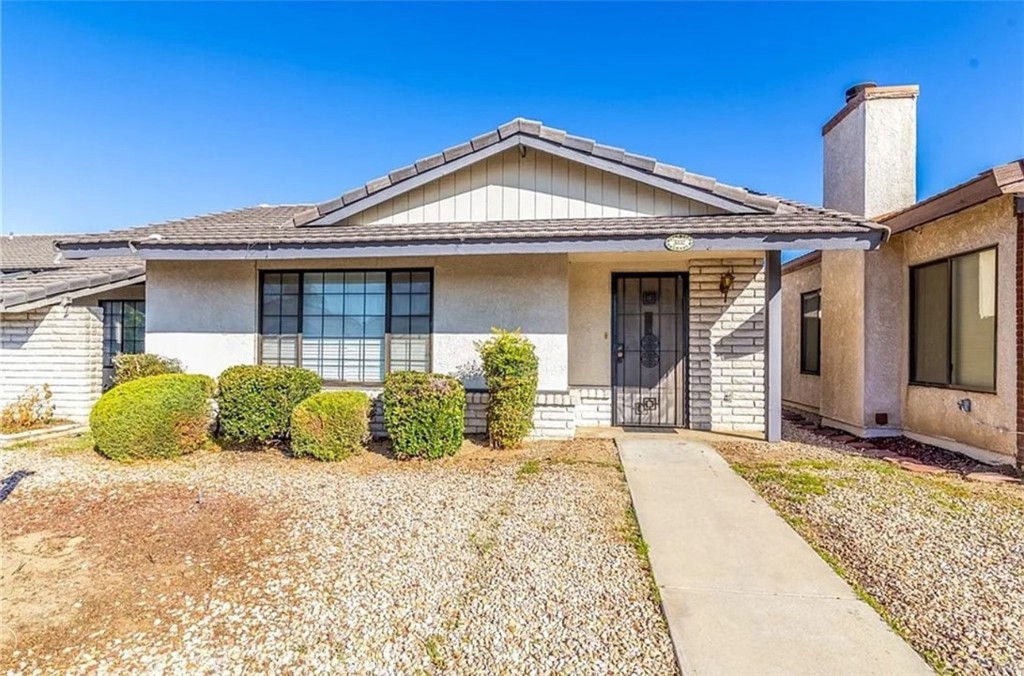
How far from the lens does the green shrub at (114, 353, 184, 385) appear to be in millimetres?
8087

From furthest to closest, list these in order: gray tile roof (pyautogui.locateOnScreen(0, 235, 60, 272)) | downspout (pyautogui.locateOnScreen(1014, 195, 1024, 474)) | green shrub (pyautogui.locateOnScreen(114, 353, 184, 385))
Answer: gray tile roof (pyautogui.locateOnScreen(0, 235, 60, 272)) < green shrub (pyautogui.locateOnScreen(114, 353, 184, 385)) < downspout (pyautogui.locateOnScreen(1014, 195, 1024, 474))

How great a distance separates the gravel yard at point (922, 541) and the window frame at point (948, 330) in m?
1.52

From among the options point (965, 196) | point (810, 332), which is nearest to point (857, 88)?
point (965, 196)

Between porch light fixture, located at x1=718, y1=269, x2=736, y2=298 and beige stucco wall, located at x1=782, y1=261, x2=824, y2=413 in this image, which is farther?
beige stucco wall, located at x1=782, y1=261, x2=824, y2=413

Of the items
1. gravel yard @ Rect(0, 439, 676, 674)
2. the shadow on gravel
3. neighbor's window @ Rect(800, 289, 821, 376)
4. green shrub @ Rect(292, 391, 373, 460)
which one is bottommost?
the shadow on gravel

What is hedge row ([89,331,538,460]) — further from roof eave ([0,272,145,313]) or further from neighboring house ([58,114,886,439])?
roof eave ([0,272,145,313])

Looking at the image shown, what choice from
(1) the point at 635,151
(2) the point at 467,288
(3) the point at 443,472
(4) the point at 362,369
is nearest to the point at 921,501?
(3) the point at 443,472

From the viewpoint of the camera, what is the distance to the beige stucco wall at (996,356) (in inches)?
246

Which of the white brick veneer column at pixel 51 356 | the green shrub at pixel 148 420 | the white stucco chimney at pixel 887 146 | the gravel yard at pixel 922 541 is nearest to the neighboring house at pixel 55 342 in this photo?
the white brick veneer column at pixel 51 356

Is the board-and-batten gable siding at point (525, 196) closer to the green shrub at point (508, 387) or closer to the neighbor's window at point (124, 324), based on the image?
the green shrub at point (508, 387)

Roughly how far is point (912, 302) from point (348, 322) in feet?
30.2

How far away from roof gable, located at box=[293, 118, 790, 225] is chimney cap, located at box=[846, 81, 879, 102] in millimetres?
3208

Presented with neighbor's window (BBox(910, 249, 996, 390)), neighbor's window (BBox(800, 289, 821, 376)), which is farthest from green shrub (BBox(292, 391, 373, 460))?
neighbor's window (BBox(800, 289, 821, 376))

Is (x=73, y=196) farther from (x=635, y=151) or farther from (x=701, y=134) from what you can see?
(x=701, y=134)
